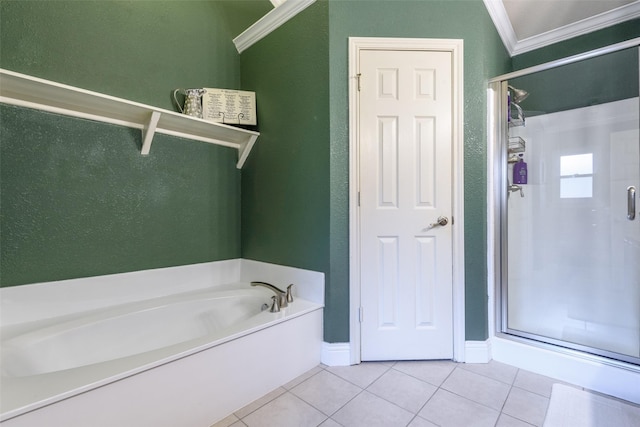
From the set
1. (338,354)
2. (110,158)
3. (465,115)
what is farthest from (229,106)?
(338,354)

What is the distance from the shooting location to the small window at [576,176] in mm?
2051

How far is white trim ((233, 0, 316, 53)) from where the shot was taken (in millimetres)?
1904

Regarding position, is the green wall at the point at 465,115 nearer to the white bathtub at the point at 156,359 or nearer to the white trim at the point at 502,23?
the white trim at the point at 502,23

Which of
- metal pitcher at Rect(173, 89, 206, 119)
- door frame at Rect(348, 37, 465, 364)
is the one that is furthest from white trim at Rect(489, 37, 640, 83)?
metal pitcher at Rect(173, 89, 206, 119)

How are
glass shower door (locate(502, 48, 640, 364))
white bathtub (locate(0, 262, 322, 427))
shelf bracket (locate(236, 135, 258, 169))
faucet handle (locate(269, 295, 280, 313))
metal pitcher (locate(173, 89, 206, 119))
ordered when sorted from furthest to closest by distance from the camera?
shelf bracket (locate(236, 135, 258, 169)), metal pitcher (locate(173, 89, 206, 119)), glass shower door (locate(502, 48, 640, 364)), faucet handle (locate(269, 295, 280, 313)), white bathtub (locate(0, 262, 322, 427))

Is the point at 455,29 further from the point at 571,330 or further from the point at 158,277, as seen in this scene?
the point at 158,277

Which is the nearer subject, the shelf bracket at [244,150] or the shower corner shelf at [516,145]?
the shower corner shelf at [516,145]

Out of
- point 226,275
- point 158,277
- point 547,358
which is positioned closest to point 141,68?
point 158,277

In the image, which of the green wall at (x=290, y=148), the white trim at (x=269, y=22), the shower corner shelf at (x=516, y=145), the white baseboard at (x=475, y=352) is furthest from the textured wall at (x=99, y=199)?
the shower corner shelf at (x=516, y=145)

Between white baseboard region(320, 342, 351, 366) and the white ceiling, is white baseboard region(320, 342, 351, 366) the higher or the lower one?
the lower one

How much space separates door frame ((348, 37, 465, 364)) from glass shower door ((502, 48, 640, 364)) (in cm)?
40

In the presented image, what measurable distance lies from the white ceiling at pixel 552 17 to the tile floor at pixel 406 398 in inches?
93.6

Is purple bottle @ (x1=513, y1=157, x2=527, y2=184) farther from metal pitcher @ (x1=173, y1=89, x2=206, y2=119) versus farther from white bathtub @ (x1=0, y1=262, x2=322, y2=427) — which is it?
metal pitcher @ (x1=173, y1=89, x2=206, y2=119)

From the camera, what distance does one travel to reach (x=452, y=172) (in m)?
A: 1.76
